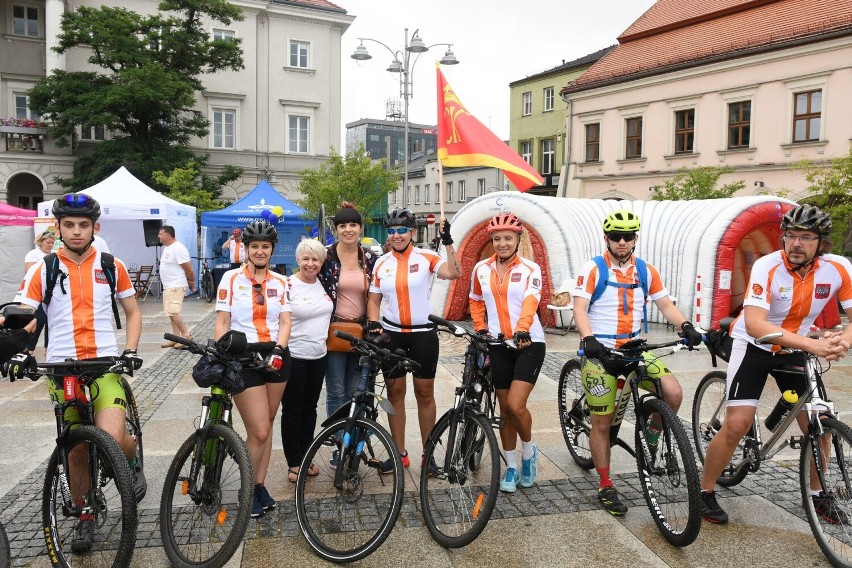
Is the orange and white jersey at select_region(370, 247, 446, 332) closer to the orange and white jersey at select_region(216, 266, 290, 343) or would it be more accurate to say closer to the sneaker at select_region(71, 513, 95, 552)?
the orange and white jersey at select_region(216, 266, 290, 343)

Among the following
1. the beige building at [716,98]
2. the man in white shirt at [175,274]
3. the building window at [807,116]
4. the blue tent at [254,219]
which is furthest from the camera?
the building window at [807,116]

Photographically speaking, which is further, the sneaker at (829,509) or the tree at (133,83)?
the tree at (133,83)

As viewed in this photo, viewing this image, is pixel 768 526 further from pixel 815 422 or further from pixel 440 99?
pixel 440 99

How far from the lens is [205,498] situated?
11.9ft

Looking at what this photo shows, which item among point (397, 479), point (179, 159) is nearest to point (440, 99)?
point (397, 479)

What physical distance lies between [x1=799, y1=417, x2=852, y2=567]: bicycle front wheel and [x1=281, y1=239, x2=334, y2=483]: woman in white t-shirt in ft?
9.57

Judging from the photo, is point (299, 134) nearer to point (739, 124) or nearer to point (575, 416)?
point (739, 124)

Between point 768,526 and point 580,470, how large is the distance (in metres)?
1.34

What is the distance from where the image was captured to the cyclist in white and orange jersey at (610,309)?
4309 millimetres

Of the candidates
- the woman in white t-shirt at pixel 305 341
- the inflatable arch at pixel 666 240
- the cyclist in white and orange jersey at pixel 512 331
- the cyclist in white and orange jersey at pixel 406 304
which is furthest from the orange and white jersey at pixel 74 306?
the inflatable arch at pixel 666 240

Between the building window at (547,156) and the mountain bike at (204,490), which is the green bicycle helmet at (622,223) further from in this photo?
the building window at (547,156)

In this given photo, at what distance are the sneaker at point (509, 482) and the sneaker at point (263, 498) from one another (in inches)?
57.9

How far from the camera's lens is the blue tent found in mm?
19359

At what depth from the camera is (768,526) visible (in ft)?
13.3
